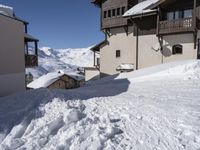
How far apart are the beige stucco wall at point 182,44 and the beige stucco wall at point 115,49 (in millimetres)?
3406

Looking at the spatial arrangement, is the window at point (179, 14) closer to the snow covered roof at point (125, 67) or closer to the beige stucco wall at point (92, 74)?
the snow covered roof at point (125, 67)

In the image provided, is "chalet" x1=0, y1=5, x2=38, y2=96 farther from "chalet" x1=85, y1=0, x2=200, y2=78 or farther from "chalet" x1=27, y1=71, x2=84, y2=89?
"chalet" x1=27, y1=71, x2=84, y2=89

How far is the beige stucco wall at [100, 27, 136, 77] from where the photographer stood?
2208 centimetres

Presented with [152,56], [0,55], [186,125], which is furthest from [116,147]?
[152,56]

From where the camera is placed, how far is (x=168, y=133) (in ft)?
15.8

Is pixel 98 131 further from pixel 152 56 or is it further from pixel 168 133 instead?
pixel 152 56

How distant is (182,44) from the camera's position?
18359 mm

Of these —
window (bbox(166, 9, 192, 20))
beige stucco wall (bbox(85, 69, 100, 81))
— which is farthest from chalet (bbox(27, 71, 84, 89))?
window (bbox(166, 9, 192, 20))

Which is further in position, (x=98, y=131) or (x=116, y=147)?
(x=98, y=131)

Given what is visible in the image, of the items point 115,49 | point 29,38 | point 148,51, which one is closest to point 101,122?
point 29,38

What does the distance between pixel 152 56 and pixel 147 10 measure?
4.12m

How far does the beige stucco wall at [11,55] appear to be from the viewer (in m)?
11.3

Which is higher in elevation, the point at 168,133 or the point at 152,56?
the point at 152,56

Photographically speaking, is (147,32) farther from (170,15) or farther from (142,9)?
(170,15)
